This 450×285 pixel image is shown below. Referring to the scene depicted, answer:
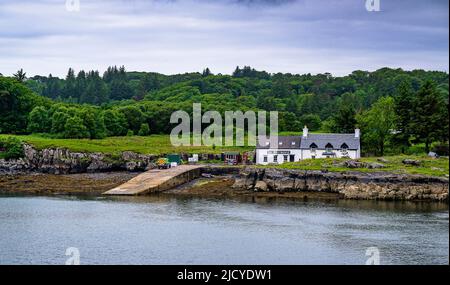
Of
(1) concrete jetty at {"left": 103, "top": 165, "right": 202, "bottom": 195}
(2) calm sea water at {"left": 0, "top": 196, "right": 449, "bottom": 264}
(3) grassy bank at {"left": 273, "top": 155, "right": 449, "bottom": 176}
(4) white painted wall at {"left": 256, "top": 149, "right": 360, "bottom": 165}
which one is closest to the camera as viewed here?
(2) calm sea water at {"left": 0, "top": 196, "right": 449, "bottom": 264}

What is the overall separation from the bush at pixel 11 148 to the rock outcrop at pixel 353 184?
2763cm

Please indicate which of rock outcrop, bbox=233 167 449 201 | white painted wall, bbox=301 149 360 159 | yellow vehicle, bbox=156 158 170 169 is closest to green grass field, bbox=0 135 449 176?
rock outcrop, bbox=233 167 449 201

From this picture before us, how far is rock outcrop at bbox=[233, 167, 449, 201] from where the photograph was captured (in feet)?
220

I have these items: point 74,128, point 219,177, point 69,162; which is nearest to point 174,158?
point 219,177

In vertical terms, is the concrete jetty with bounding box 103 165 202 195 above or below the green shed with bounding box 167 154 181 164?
below

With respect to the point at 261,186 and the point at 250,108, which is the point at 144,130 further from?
→ the point at 261,186

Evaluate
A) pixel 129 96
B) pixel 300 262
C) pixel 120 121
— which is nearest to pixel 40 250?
pixel 300 262

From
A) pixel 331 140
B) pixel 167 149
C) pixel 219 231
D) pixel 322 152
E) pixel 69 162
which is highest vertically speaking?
pixel 331 140

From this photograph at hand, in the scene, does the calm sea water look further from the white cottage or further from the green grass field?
the white cottage

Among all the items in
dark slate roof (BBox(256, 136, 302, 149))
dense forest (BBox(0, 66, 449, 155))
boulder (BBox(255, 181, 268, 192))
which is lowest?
boulder (BBox(255, 181, 268, 192))

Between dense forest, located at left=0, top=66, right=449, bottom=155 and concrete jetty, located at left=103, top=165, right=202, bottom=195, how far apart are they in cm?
2134

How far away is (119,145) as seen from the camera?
95.3m

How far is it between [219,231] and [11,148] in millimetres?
44724
